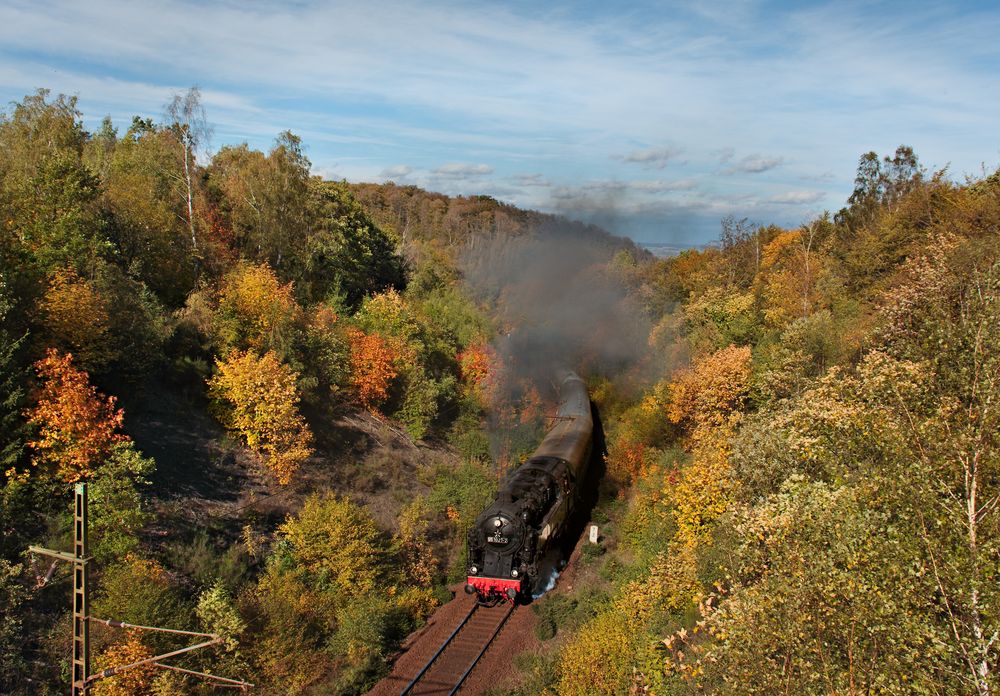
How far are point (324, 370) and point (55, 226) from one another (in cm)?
1312

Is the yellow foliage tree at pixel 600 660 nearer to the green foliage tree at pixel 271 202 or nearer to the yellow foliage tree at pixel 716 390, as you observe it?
the yellow foliage tree at pixel 716 390

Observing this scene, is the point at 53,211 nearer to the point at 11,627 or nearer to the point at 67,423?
the point at 67,423

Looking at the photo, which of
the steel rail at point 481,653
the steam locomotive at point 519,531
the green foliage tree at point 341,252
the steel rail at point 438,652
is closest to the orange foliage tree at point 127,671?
the steel rail at point 438,652

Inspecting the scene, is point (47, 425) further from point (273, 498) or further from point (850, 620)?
point (850, 620)

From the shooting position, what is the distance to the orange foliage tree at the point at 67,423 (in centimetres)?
1975

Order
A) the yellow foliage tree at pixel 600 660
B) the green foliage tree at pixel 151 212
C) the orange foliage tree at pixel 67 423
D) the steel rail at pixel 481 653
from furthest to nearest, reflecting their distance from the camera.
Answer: the green foliage tree at pixel 151 212
the orange foliage tree at pixel 67 423
the steel rail at pixel 481 653
the yellow foliage tree at pixel 600 660

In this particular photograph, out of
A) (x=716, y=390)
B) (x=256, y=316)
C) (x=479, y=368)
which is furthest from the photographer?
(x=479, y=368)

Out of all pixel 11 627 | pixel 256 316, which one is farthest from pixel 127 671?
pixel 256 316

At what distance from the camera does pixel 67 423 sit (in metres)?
19.9

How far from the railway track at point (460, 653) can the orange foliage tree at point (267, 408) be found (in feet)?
31.7

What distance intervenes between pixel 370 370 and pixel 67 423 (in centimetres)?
1744

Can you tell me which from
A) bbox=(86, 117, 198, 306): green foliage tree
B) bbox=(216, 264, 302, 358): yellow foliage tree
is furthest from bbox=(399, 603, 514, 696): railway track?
bbox=(86, 117, 198, 306): green foliage tree

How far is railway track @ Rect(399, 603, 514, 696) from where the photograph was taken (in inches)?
728

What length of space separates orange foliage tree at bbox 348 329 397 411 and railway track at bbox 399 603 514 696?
1602 centimetres
